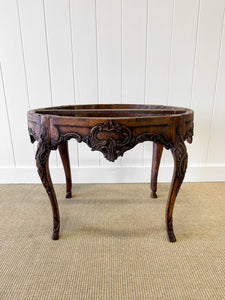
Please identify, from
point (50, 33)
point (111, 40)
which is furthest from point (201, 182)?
point (50, 33)

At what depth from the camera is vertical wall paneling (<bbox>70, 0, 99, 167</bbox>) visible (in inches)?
48.7

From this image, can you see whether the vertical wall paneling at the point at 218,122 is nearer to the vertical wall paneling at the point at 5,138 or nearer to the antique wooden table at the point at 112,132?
the antique wooden table at the point at 112,132

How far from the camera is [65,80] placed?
Answer: 1.34 m

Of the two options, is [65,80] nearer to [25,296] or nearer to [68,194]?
[68,194]

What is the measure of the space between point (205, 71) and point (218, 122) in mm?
359

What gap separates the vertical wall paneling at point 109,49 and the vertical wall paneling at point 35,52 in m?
0.34

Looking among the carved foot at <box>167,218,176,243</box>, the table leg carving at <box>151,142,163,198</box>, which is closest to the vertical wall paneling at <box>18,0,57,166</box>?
the table leg carving at <box>151,142,163,198</box>

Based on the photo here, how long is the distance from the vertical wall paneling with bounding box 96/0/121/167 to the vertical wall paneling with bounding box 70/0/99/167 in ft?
0.11

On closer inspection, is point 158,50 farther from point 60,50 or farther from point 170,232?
point 170,232

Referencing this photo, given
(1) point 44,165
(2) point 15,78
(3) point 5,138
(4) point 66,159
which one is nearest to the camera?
(1) point 44,165

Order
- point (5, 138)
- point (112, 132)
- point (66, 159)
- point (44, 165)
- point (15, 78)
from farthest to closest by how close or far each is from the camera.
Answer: point (5, 138) → point (15, 78) → point (66, 159) → point (44, 165) → point (112, 132)

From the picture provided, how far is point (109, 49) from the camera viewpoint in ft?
4.25

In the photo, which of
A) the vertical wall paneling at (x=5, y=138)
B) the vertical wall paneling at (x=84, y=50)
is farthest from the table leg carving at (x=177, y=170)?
the vertical wall paneling at (x=5, y=138)

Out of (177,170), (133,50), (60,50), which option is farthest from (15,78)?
(177,170)
